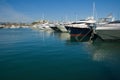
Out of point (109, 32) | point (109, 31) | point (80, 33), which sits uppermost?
point (109, 31)

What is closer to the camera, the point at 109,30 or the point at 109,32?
the point at 109,30

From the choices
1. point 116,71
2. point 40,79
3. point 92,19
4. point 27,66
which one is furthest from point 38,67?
point 92,19

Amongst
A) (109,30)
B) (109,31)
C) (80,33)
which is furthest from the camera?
(80,33)

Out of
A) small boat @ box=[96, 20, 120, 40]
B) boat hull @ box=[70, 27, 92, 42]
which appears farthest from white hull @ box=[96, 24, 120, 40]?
boat hull @ box=[70, 27, 92, 42]

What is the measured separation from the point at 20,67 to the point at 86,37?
2203 cm

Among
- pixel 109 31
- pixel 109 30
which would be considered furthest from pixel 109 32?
pixel 109 30

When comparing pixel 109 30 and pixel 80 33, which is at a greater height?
pixel 109 30

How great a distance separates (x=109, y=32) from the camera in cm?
2362

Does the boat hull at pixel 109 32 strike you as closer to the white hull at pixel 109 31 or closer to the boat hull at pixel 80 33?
the white hull at pixel 109 31

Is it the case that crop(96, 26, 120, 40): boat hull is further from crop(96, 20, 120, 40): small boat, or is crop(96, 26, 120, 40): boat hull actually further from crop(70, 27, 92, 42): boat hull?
crop(70, 27, 92, 42): boat hull

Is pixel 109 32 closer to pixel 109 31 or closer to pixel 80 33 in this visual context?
Answer: pixel 109 31

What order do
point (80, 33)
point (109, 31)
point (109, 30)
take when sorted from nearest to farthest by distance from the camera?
point (109, 30) → point (109, 31) → point (80, 33)

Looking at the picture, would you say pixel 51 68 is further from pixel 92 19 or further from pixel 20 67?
pixel 92 19

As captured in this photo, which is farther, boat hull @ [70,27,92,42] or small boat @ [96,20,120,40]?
boat hull @ [70,27,92,42]
